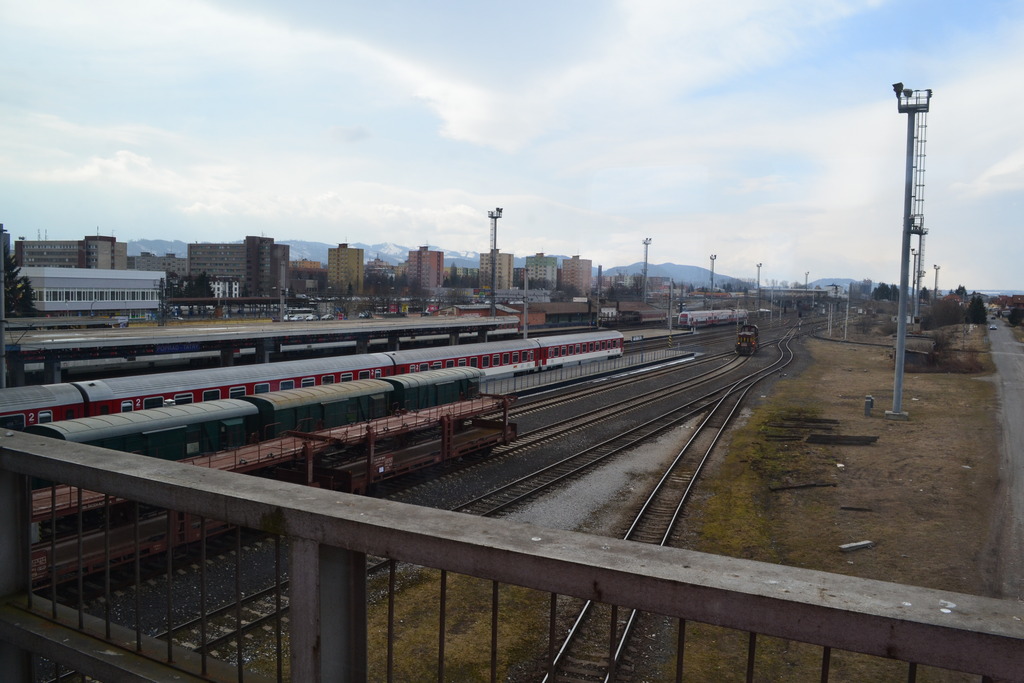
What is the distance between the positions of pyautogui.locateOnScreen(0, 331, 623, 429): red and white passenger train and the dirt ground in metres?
12.6

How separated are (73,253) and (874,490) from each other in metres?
53.8

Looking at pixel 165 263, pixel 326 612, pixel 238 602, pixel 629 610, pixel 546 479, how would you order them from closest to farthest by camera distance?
pixel 326 612, pixel 238 602, pixel 629 610, pixel 546 479, pixel 165 263

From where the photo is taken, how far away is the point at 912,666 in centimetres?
209

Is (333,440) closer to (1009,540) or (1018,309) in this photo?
(1009,540)

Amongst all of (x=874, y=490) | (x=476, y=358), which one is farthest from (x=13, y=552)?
(x=476, y=358)

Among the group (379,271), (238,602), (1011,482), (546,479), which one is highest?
(379,271)

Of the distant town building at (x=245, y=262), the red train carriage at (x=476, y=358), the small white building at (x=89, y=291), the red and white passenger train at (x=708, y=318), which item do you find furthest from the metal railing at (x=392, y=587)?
the distant town building at (x=245, y=262)

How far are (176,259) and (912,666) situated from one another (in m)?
96.3

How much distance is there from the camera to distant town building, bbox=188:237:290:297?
272 feet

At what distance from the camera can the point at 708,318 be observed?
3216 inches

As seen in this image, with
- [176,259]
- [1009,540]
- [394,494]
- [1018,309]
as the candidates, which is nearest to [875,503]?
[1009,540]

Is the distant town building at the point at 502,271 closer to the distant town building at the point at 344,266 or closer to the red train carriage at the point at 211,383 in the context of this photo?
the distant town building at the point at 344,266

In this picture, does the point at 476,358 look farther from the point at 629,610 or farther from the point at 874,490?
the point at 629,610

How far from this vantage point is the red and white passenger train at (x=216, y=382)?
51.1ft
